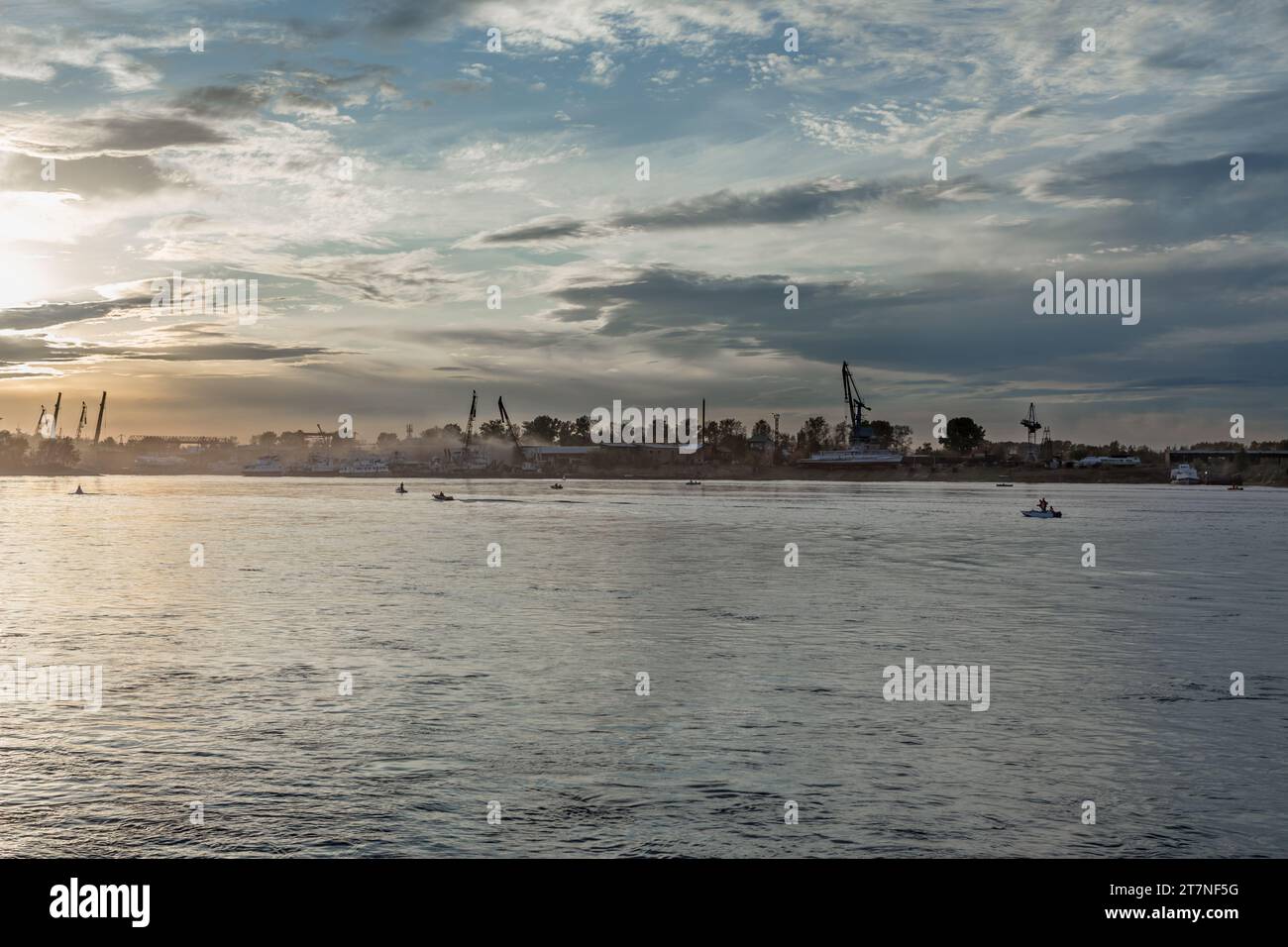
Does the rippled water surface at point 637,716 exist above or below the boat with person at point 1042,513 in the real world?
below

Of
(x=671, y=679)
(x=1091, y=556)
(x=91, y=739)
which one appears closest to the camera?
(x=91, y=739)

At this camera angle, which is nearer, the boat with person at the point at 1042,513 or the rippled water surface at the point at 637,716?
the rippled water surface at the point at 637,716

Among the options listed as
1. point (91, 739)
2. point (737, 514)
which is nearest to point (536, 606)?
point (91, 739)

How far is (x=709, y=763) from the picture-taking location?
66.5 feet

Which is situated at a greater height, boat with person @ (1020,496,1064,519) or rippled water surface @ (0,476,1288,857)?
boat with person @ (1020,496,1064,519)

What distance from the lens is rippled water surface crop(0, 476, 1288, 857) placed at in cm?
1652

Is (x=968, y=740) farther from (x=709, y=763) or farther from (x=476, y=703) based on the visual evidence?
(x=476, y=703)

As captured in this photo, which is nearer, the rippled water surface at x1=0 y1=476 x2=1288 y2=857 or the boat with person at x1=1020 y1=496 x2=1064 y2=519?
the rippled water surface at x1=0 y1=476 x2=1288 y2=857

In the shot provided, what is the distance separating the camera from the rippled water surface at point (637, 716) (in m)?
16.5

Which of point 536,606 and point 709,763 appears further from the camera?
point 536,606

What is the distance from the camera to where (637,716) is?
24.1 metres
